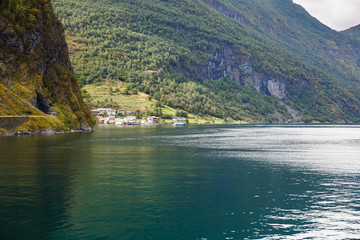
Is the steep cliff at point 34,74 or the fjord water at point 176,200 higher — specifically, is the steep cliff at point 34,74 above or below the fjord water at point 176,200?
above

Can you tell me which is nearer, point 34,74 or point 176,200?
point 176,200

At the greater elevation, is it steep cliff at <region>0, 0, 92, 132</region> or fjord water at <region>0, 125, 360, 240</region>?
steep cliff at <region>0, 0, 92, 132</region>

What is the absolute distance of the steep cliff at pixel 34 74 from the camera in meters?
147

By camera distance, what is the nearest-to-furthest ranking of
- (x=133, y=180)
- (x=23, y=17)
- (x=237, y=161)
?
1. (x=133, y=180)
2. (x=237, y=161)
3. (x=23, y=17)

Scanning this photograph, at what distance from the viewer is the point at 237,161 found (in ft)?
260

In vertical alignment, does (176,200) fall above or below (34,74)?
below

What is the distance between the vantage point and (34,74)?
165 meters

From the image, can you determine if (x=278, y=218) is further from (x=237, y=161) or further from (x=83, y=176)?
(x=237, y=161)

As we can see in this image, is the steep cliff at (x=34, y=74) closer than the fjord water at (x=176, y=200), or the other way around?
the fjord water at (x=176, y=200)

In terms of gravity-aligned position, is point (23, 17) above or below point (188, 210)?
above

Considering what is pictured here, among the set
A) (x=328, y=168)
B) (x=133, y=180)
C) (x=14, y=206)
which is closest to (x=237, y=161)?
(x=328, y=168)

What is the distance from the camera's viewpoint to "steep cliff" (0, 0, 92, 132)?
147 metres

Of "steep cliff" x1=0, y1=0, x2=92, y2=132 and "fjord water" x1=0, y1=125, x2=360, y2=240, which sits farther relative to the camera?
"steep cliff" x1=0, y1=0, x2=92, y2=132

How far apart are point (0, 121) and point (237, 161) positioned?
92.1 m
